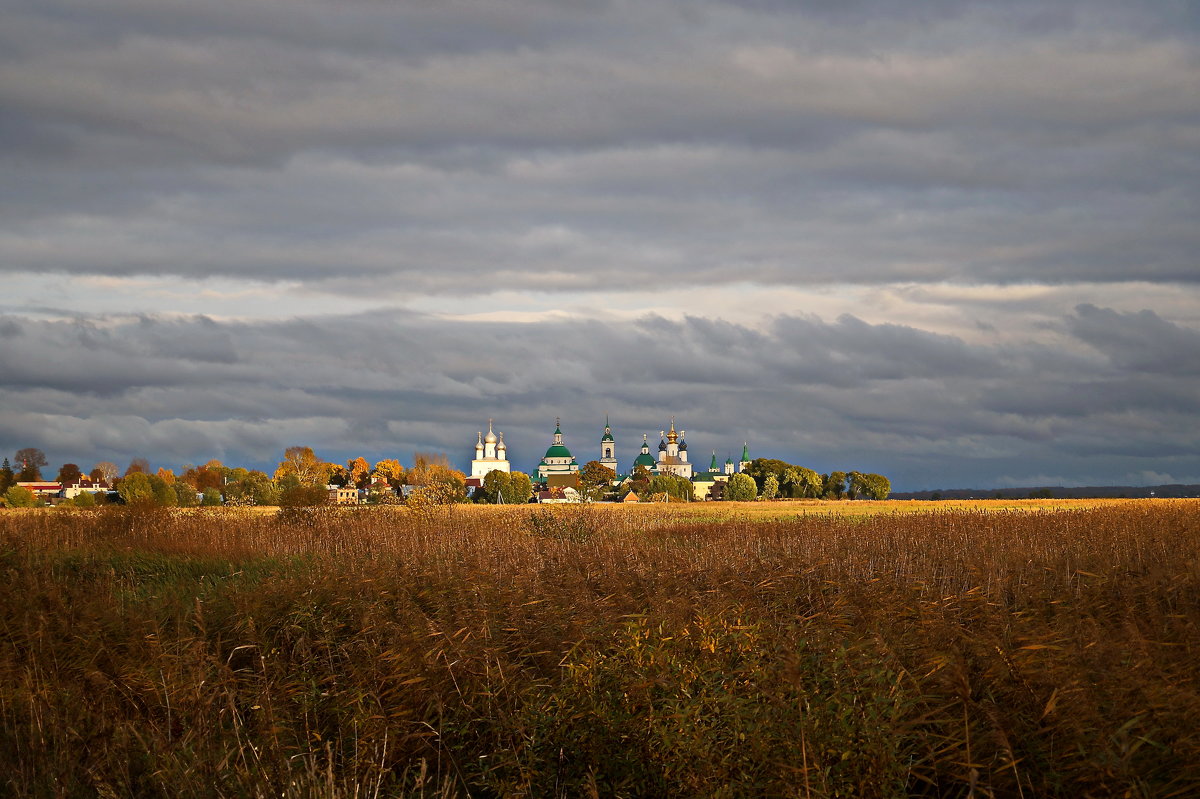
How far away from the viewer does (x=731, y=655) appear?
775cm

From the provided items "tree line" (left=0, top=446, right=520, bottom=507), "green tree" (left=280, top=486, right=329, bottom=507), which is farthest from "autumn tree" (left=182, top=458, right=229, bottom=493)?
"green tree" (left=280, top=486, right=329, bottom=507)

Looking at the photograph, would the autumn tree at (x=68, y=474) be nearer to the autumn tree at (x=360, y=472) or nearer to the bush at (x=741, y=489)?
the autumn tree at (x=360, y=472)

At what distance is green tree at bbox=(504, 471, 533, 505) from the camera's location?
121875 millimetres

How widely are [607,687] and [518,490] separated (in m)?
121

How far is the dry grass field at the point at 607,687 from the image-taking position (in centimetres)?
646

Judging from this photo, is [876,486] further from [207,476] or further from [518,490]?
[207,476]

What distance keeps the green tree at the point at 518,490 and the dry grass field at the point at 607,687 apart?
345 feet

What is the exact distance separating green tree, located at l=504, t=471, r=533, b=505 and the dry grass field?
105255mm

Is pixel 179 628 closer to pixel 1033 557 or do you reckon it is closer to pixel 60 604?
pixel 60 604

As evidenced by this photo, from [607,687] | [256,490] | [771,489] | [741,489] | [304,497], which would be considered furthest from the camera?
[771,489]

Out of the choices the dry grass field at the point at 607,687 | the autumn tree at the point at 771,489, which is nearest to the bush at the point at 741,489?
the autumn tree at the point at 771,489

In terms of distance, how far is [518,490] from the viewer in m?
128

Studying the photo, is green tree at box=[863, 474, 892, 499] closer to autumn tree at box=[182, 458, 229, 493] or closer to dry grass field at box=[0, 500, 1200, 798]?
autumn tree at box=[182, 458, 229, 493]

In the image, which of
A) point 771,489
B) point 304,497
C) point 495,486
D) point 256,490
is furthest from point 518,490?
point 304,497
